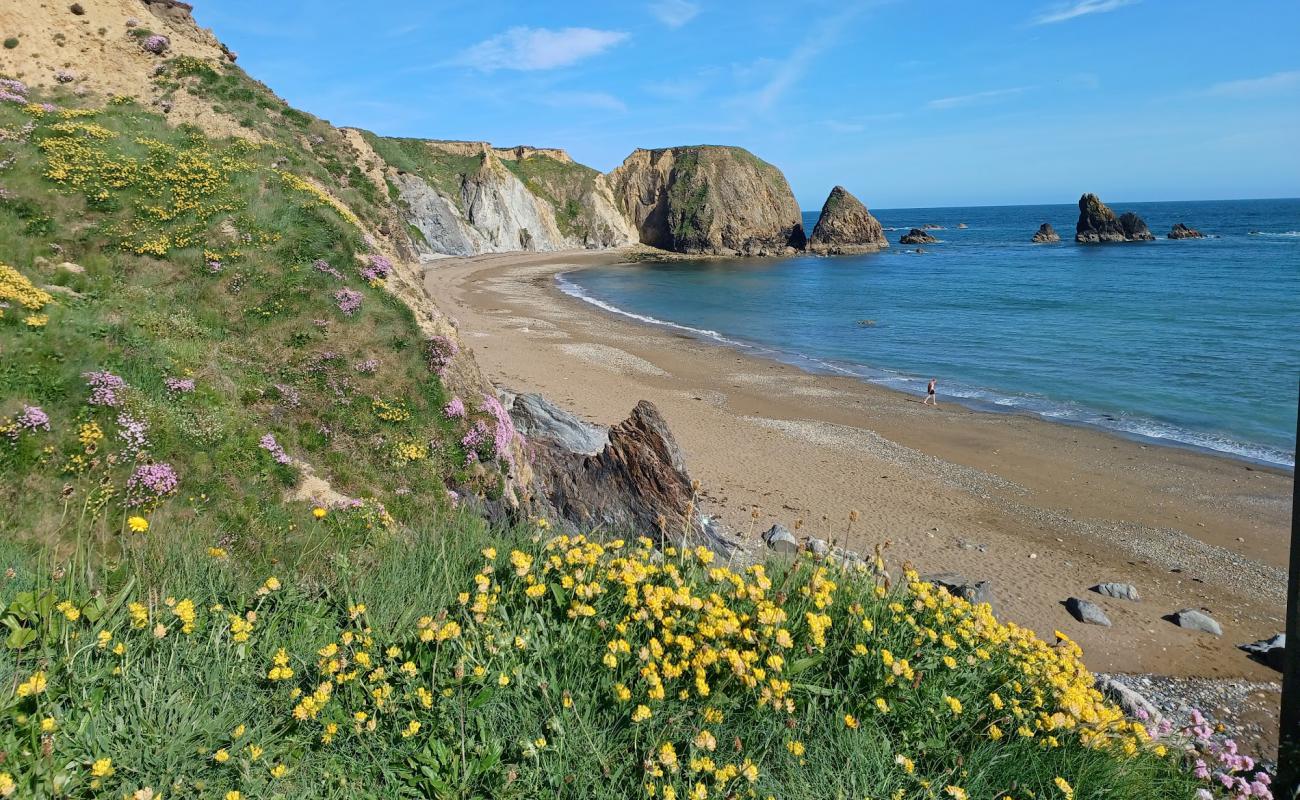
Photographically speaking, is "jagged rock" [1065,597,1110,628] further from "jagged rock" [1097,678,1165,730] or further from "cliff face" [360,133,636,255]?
"cliff face" [360,133,636,255]

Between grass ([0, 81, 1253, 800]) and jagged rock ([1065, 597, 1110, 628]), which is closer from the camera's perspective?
grass ([0, 81, 1253, 800])

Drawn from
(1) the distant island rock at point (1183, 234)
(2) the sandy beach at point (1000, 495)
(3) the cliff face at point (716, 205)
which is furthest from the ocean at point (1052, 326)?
(3) the cliff face at point (716, 205)

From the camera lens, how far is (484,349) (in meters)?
32.7

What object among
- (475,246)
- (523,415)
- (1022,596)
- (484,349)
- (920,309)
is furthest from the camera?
(475,246)

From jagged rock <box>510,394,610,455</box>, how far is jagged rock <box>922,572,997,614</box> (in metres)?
6.64

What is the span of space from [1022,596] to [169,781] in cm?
1302

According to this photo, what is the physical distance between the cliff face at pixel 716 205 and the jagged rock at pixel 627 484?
104 metres

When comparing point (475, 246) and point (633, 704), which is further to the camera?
point (475, 246)

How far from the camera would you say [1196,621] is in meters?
11.6

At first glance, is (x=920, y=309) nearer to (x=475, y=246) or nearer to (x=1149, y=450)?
(x=1149, y=450)

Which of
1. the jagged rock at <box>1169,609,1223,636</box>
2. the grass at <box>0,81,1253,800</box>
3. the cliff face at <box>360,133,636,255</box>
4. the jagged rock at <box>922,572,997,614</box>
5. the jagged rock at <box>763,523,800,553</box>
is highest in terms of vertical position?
the cliff face at <box>360,133,636,255</box>

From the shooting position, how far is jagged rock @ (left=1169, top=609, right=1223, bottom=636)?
454 inches

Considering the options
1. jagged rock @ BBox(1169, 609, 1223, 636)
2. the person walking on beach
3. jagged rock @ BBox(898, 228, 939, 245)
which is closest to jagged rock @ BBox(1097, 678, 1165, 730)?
jagged rock @ BBox(1169, 609, 1223, 636)

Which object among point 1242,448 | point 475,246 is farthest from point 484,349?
point 475,246
